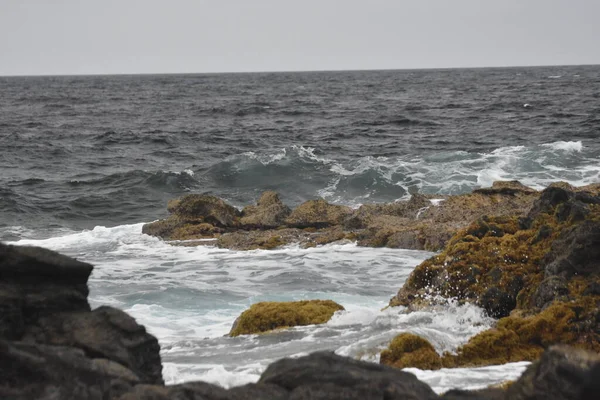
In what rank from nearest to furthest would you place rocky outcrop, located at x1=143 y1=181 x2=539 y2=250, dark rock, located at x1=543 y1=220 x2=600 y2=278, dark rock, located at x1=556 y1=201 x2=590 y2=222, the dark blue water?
dark rock, located at x1=543 y1=220 x2=600 y2=278 < dark rock, located at x1=556 y1=201 x2=590 y2=222 < rocky outcrop, located at x1=143 y1=181 x2=539 y2=250 < the dark blue water

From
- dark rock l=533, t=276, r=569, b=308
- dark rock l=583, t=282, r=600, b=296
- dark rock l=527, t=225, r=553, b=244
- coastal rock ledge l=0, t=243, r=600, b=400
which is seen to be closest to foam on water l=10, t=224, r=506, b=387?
dark rock l=533, t=276, r=569, b=308

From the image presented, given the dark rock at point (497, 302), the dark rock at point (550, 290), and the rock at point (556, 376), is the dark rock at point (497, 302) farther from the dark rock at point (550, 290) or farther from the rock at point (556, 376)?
the rock at point (556, 376)

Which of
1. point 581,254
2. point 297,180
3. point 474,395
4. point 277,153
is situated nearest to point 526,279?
point 581,254

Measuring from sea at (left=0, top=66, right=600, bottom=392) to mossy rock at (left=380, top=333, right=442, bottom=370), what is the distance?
0.69ft

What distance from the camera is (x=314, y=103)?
57.9 meters

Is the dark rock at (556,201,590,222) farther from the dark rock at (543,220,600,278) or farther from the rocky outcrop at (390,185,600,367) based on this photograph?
the dark rock at (543,220,600,278)

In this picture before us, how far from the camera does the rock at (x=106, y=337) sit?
15.7 ft

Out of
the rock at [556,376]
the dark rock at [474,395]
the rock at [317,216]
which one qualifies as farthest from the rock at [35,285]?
the rock at [317,216]

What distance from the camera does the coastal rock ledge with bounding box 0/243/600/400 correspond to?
382 cm

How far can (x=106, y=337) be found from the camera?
487 cm

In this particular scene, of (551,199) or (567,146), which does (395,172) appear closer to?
(567,146)

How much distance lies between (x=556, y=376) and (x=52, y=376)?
2859 millimetres

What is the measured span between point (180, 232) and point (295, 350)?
9437 millimetres

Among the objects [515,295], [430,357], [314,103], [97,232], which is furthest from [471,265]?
[314,103]
